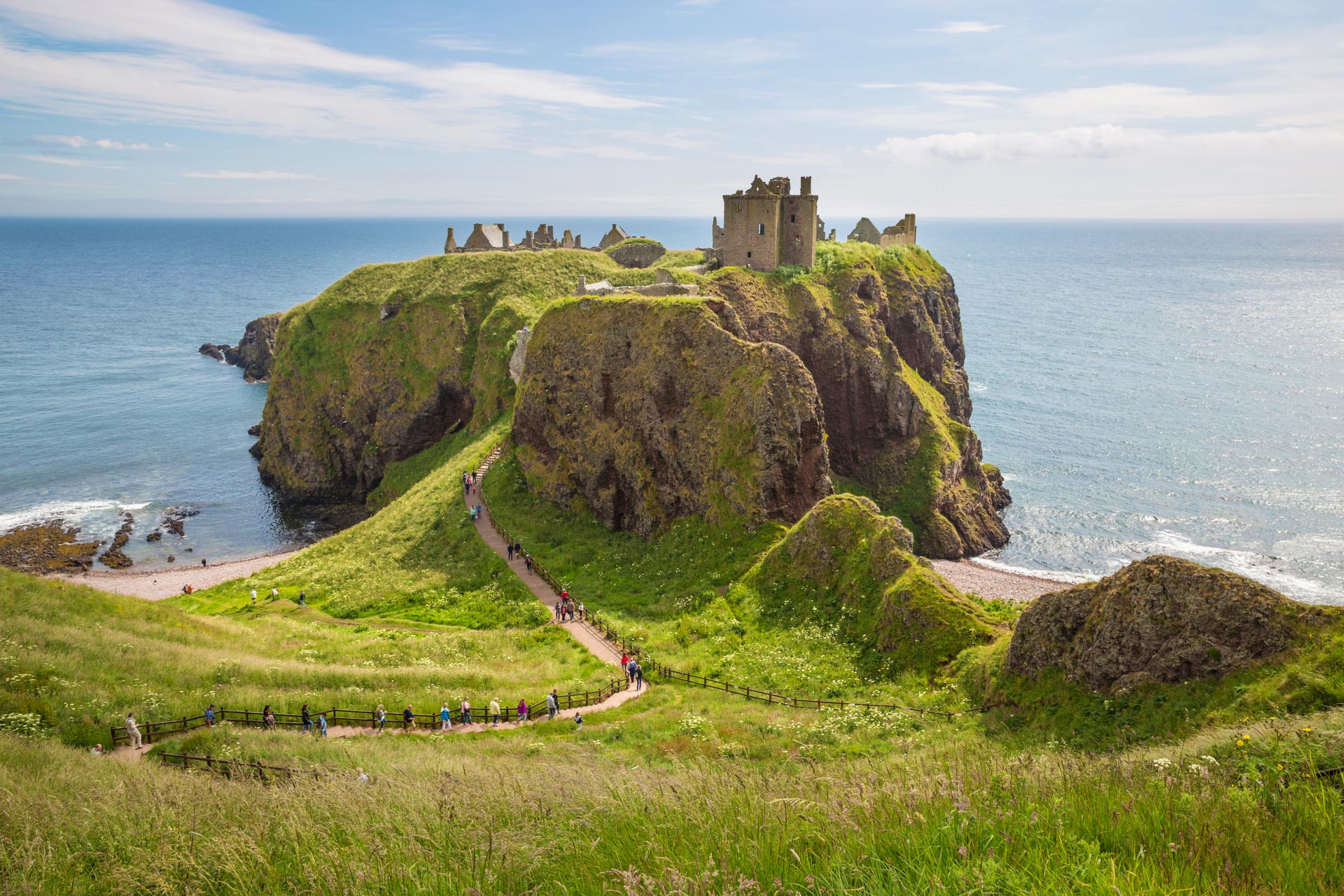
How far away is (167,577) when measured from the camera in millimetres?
58250

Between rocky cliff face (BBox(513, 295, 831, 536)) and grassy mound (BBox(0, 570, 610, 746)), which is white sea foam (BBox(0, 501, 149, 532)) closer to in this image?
grassy mound (BBox(0, 570, 610, 746))

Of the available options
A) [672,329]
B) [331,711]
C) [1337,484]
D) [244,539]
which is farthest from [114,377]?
[1337,484]

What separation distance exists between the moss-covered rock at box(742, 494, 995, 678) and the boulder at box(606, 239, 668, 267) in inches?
2362

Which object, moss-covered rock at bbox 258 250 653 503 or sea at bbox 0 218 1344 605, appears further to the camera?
moss-covered rock at bbox 258 250 653 503

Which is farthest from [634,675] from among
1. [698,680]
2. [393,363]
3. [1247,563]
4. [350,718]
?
[393,363]

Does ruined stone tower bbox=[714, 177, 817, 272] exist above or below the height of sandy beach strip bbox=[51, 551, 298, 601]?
above

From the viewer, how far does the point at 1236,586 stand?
20.0 metres

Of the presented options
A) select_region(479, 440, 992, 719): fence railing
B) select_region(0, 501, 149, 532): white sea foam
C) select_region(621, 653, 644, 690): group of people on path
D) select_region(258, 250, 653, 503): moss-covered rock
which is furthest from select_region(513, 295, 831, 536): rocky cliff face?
select_region(0, 501, 149, 532): white sea foam

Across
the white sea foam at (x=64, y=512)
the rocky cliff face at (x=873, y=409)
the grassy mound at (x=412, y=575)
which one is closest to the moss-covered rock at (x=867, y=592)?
the grassy mound at (x=412, y=575)

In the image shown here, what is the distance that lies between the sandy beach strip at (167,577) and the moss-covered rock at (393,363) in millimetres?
16239

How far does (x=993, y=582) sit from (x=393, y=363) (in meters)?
58.2

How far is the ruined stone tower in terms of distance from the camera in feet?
209

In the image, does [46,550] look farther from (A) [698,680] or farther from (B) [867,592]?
(B) [867,592]

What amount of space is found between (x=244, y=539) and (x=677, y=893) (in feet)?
236
